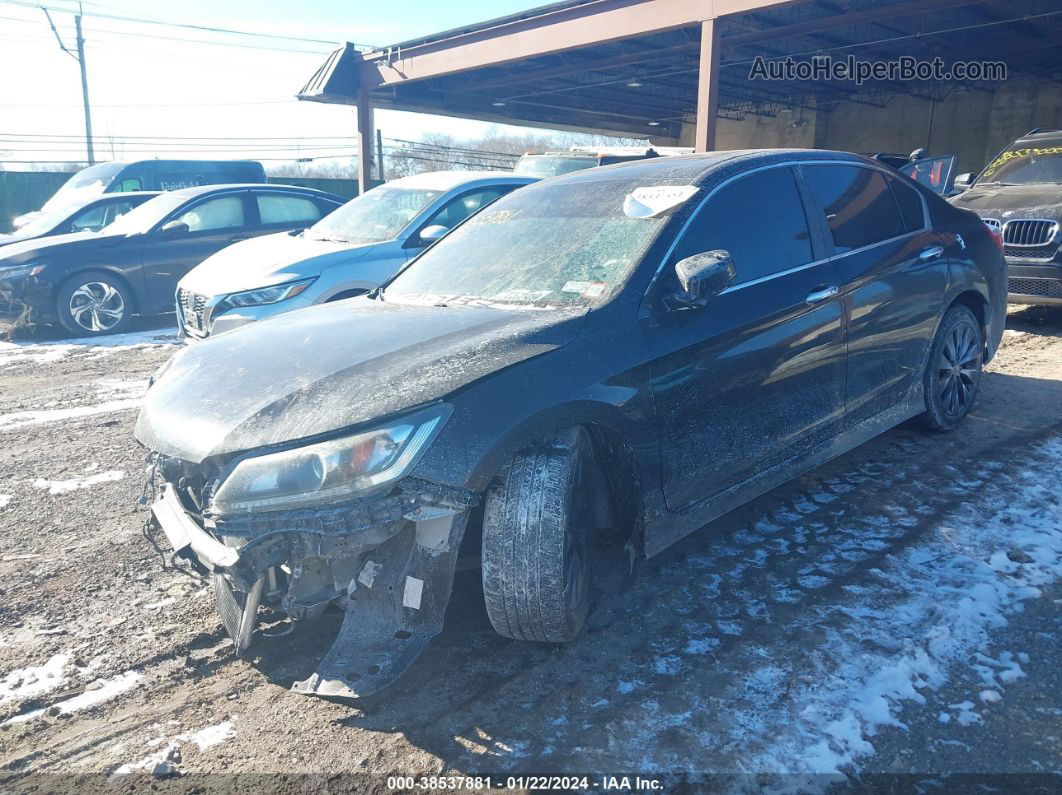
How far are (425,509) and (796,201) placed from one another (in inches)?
97.1

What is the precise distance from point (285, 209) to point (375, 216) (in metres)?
3.19

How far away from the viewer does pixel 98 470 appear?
16.0 feet

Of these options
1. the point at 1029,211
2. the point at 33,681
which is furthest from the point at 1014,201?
the point at 33,681

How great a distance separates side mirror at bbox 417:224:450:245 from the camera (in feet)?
23.9

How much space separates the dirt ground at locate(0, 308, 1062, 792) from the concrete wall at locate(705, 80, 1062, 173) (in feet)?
82.9

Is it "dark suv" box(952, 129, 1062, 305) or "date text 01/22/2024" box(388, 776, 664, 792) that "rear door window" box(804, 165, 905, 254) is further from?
"dark suv" box(952, 129, 1062, 305)

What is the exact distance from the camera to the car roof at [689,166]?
12.1 feet

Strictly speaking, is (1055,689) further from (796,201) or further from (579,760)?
(796,201)

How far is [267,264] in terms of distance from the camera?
22.4 ft

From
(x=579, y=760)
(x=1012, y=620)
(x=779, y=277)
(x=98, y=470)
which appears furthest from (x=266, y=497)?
(x=98, y=470)

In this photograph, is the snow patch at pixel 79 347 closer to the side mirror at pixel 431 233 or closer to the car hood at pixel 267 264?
the car hood at pixel 267 264

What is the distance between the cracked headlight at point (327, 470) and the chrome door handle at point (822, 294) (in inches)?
79.0

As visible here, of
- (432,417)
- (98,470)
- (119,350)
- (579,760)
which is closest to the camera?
(579,760)

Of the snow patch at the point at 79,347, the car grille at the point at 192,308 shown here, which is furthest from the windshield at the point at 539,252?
the snow patch at the point at 79,347
